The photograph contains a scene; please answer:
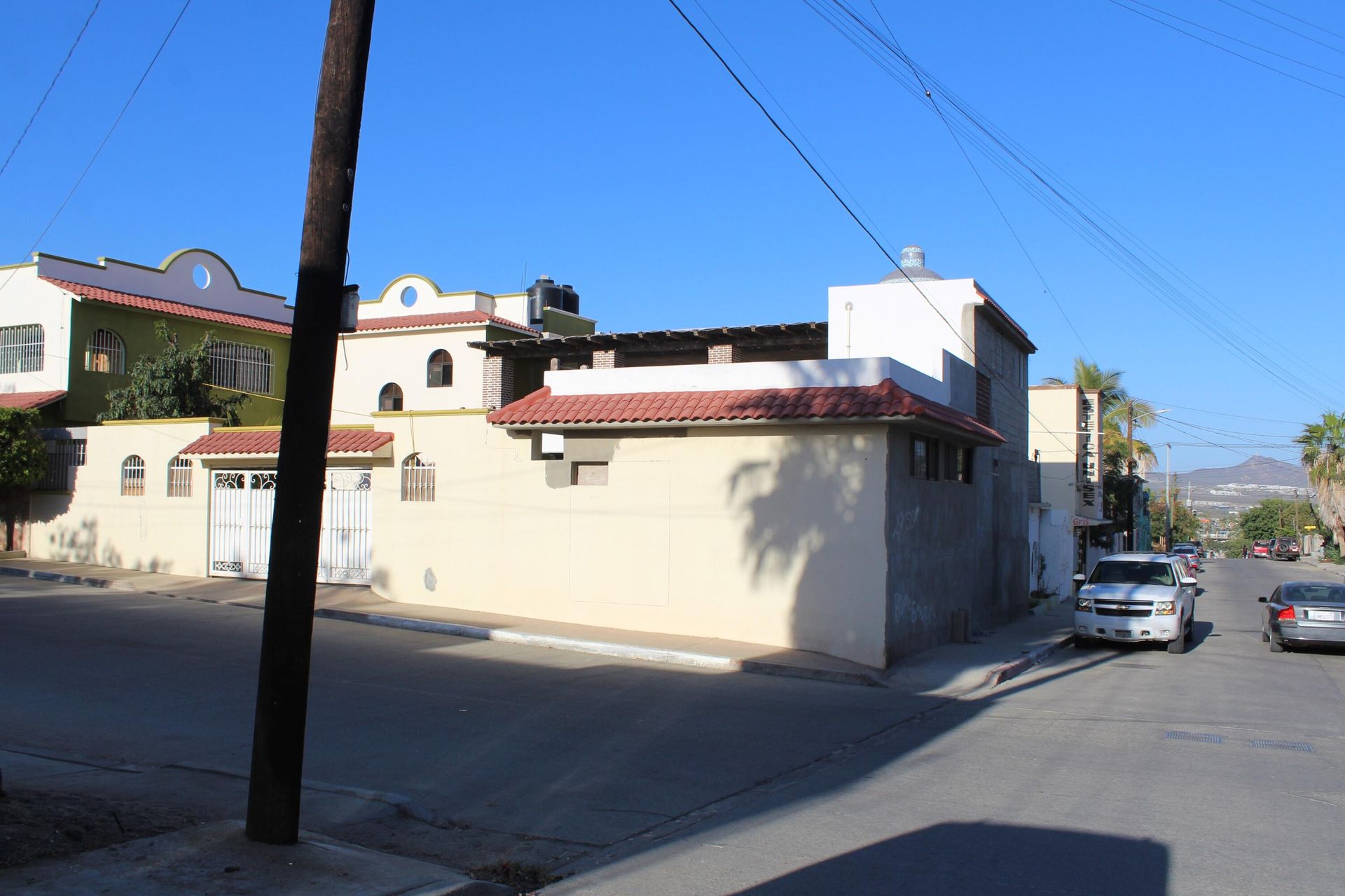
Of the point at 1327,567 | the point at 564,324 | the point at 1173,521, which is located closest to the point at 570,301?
the point at 564,324

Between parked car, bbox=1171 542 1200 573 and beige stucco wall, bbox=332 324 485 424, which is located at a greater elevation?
beige stucco wall, bbox=332 324 485 424

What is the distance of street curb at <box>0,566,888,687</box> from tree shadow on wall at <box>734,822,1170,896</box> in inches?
272

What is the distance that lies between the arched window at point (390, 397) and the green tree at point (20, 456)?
36.6 feet

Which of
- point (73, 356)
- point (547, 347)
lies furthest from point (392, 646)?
point (73, 356)

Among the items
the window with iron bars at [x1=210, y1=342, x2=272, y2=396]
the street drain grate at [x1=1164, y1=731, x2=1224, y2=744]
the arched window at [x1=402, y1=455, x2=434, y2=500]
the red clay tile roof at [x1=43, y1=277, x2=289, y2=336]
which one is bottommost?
the street drain grate at [x1=1164, y1=731, x2=1224, y2=744]

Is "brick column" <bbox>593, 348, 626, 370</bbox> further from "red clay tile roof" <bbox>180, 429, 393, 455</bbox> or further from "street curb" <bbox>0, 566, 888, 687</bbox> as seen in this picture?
"street curb" <bbox>0, 566, 888, 687</bbox>

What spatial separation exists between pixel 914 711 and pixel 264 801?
8.27 m

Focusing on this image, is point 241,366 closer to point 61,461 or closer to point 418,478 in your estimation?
point 61,461

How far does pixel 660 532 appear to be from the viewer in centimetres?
1648

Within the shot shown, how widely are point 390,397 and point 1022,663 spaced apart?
24309mm

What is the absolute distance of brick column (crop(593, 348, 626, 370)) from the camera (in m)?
26.4

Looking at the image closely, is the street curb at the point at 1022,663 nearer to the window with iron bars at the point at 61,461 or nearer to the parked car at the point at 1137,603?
the parked car at the point at 1137,603

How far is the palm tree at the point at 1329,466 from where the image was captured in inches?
2131

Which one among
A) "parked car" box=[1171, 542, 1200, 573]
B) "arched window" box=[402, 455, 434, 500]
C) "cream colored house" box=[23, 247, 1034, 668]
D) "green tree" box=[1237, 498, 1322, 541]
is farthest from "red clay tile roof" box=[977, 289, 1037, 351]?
"green tree" box=[1237, 498, 1322, 541]
